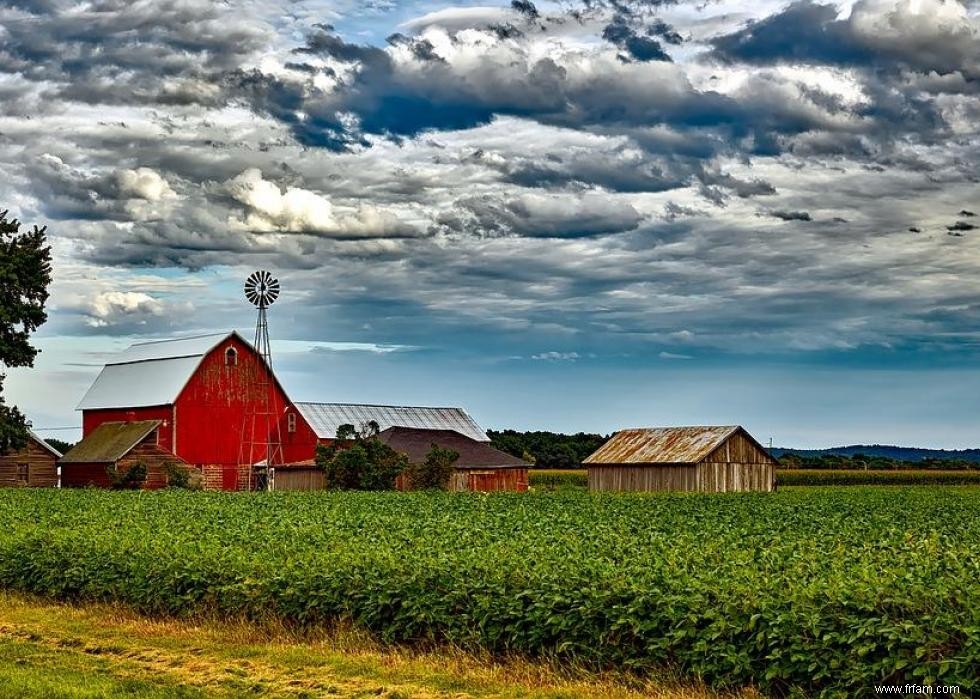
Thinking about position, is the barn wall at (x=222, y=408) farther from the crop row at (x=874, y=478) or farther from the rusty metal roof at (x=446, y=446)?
the crop row at (x=874, y=478)

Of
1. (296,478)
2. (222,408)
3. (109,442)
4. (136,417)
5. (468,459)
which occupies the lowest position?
(296,478)

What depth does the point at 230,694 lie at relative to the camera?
14.3 metres

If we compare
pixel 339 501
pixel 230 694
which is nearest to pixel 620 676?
pixel 230 694

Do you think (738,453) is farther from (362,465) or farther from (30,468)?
(30,468)

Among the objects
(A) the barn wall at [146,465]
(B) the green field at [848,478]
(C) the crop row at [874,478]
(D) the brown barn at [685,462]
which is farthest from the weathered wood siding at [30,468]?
(C) the crop row at [874,478]

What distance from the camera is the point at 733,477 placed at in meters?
72.1

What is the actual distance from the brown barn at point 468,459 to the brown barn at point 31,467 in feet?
64.9

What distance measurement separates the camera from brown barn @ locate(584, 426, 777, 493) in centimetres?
7106

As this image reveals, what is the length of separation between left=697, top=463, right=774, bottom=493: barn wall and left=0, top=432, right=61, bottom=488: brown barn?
38.6 meters

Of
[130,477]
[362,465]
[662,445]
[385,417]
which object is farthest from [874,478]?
[130,477]

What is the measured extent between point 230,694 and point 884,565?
837 centimetres

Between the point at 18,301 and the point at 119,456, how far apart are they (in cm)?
1032

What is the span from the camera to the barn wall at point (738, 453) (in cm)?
7144

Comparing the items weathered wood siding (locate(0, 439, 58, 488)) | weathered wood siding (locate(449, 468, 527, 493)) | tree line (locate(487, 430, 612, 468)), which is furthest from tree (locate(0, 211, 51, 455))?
tree line (locate(487, 430, 612, 468))
